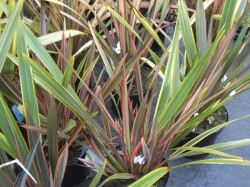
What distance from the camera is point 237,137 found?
130 cm

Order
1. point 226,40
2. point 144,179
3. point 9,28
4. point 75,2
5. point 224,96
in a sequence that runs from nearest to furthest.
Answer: point 144,179 → point 9,28 → point 226,40 → point 224,96 → point 75,2

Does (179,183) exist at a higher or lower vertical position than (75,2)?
lower

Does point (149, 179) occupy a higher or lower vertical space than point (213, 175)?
higher

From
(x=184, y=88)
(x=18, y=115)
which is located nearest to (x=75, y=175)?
(x=18, y=115)

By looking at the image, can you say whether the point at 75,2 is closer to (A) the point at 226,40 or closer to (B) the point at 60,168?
(A) the point at 226,40

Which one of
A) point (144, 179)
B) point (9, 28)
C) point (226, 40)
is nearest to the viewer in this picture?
point (144, 179)

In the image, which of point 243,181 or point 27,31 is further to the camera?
point 243,181

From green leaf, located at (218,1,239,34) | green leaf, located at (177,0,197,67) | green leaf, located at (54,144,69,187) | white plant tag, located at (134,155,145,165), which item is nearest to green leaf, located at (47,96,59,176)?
green leaf, located at (54,144,69,187)

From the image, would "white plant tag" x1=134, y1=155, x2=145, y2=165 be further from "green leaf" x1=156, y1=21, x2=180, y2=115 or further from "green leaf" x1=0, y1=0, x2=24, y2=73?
"green leaf" x1=0, y1=0, x2=24, y2=73

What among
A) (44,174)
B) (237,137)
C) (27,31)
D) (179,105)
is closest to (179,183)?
(237,137)

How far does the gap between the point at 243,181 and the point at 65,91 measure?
684mm

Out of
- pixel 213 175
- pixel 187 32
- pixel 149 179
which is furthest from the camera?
pixel 213 175

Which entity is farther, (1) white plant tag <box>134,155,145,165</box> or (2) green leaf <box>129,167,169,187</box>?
(1) white plant tag <box>134,155,145,165</box>

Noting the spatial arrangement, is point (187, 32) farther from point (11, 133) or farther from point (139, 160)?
point (11, 133)
